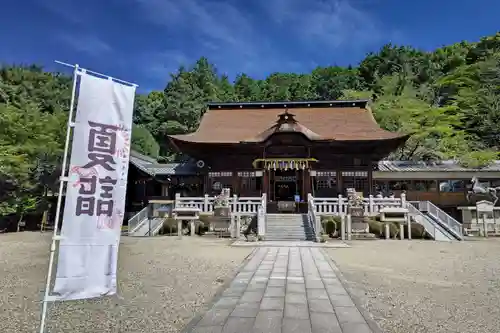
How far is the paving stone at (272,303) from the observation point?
187 inches

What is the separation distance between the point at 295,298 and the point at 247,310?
94cm

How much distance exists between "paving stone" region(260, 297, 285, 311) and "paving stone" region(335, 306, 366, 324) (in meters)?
0.77

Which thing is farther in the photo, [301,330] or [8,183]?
[8,183]

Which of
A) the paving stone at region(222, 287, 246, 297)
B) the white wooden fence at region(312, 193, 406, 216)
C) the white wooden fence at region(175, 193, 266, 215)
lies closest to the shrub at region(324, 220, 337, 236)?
the white wooden fence at region(312, 193, 406, 216)

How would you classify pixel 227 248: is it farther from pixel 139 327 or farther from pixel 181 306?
pixel 139 327

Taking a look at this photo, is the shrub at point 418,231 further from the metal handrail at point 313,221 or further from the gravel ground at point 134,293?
the gravel ground at point 134,293

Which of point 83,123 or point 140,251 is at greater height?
point 83,123

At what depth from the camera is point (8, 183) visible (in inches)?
726

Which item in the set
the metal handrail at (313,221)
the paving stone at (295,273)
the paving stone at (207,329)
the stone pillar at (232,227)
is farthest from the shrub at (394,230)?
the paving stone at (207,329)

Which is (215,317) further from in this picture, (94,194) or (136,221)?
(136,221)

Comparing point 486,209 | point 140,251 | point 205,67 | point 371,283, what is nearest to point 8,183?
point 140,251

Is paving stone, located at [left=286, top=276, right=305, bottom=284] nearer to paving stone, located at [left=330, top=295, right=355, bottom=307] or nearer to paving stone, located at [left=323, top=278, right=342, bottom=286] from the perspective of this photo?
paving stone, located at [left=323, top=278, right=342, bottom=286]

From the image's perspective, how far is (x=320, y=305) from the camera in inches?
193

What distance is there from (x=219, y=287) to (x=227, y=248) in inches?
228
